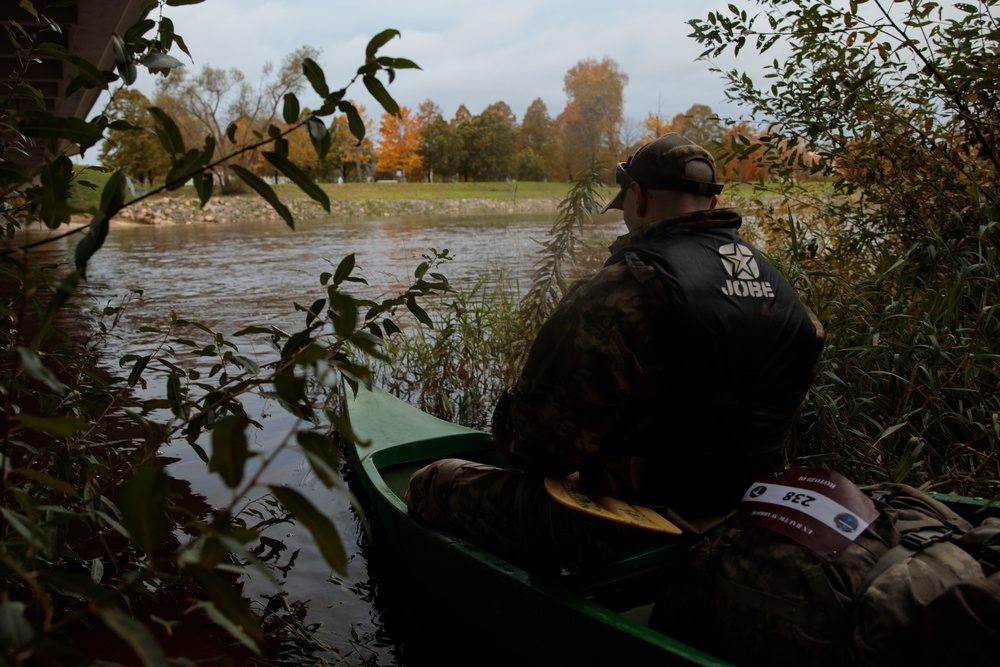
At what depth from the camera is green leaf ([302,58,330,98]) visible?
1548 mm

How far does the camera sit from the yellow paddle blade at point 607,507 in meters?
2.33

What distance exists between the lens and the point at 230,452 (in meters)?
1.06

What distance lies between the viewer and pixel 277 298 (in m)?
11.4

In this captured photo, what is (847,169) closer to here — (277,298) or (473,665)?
(473,665)

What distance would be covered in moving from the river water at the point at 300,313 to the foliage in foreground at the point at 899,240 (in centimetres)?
201

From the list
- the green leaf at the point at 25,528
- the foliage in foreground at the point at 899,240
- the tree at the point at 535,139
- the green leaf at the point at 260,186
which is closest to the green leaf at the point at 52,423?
the green leaf at the point at 25,528

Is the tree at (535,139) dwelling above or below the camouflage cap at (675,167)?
above

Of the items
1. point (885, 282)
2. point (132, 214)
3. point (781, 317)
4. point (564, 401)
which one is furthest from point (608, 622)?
point (132, 214)

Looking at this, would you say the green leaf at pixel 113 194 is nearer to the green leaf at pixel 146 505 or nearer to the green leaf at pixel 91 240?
the green leaf at pixel 91 240

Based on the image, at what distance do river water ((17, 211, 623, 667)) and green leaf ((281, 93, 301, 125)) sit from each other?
85 cm

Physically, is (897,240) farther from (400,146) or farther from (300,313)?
(400,146)

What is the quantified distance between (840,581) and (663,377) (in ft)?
2.51

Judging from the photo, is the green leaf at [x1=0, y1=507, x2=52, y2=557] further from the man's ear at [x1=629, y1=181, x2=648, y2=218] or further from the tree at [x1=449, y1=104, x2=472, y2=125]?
the tree at [x1=449, y1=104, x2=472, y2=125]

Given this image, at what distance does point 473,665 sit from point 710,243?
6.57 feet
